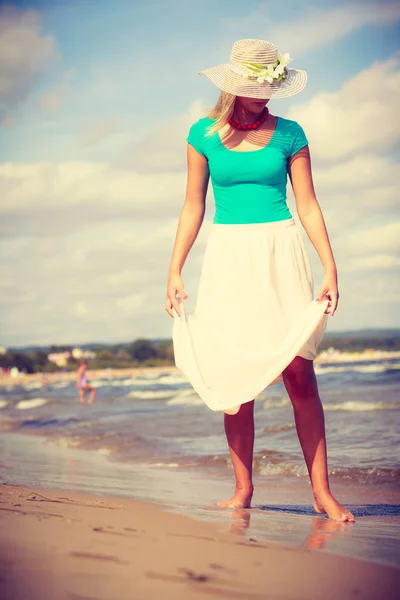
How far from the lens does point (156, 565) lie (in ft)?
5.57

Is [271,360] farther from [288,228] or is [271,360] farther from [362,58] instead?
[362,58]

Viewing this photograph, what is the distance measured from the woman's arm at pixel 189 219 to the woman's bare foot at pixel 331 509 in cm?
87

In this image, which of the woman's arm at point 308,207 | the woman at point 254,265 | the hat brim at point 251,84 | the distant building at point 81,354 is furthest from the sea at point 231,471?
the distant building at point 81,354

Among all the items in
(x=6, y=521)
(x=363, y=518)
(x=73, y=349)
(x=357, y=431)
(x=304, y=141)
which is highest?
(x=304, y=141)

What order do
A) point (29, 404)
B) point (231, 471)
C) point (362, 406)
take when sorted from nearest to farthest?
point (231, 471) < point (362, 406) < point (29, 404)

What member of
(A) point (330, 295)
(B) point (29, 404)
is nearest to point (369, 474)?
(A) point (330, 295)

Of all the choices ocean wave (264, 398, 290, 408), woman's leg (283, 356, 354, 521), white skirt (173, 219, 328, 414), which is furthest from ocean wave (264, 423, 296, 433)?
white skirt (173, 219, 328, 414)

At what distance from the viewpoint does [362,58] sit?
14.5 m

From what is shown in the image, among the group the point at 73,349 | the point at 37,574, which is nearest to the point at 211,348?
the point at 37,574

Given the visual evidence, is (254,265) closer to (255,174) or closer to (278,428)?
(255,174)

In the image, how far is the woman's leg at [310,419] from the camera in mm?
3041

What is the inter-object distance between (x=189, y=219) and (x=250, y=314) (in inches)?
18.9

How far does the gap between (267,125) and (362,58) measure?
12.3m

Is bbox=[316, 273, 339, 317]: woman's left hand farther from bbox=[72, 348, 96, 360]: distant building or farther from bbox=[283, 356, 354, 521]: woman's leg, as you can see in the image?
bbox=[72, 348, 96, 360]: distant building
